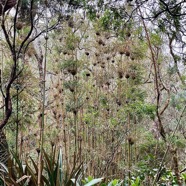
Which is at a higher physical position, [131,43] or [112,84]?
[131,43]

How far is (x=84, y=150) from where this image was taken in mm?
3398

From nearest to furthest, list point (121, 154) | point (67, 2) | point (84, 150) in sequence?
point (67, 2) → point (84, 150) → point (121, 154)

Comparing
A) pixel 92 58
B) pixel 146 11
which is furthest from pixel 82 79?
pixel 146 11

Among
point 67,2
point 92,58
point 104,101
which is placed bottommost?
point 104,101

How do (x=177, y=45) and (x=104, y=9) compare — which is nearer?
(x=104, y=9)

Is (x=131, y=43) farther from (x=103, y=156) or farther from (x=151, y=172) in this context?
(x=151, y=172)

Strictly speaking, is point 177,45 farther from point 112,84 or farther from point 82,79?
point 82,79

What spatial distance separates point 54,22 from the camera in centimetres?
357

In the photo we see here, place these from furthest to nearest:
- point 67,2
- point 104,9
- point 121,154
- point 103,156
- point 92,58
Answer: point 92,58, point 121,154, point 103,156, point 67,2, point 104,9

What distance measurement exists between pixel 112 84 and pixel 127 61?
0.37 meters

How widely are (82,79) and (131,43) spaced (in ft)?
2.92

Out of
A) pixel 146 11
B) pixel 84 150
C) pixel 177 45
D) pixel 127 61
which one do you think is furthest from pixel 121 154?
pixel 146 11

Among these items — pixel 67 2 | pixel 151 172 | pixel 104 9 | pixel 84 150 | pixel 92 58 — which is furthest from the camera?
pixel 92 58

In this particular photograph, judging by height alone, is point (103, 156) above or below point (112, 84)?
below
